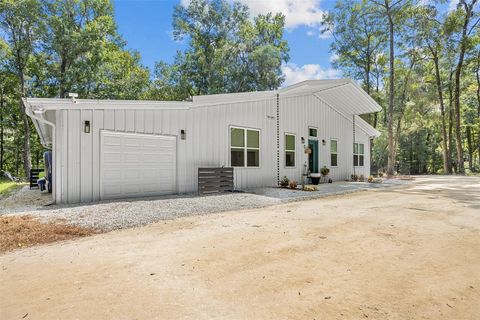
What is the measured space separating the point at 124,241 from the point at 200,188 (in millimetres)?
4834

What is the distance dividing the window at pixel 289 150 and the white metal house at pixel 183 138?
42 millimetres

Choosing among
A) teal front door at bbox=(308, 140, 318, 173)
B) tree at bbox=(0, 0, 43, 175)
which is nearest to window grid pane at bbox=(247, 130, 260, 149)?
teal front door at bbox=(308, 140, 318, 173)

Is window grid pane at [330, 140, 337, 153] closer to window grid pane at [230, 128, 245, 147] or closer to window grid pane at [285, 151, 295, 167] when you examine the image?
window grid pane at [285, 151, 295, 167]

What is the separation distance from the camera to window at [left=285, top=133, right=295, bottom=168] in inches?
478

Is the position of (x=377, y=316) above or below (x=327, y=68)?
below

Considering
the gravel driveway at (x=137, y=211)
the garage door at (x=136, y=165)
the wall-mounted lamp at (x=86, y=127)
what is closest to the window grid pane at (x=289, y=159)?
the gravel driveway at (x=137, y=211)

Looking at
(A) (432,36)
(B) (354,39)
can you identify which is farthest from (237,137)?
(B) (354,39)

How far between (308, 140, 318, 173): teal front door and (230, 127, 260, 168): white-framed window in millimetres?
3592

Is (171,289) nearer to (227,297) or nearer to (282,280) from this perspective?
(227,297)

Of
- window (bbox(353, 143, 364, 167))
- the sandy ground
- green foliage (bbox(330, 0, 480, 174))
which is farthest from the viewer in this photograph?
green foliage (bbox(330, 0, 480, 174))

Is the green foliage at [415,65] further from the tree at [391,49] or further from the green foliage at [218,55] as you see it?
the green foliage at [218,55]

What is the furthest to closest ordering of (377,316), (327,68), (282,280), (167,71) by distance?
1. (327,68)
2. (167,71)
3. (282,280)
4. (377,316)

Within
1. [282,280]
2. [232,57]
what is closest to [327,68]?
[232,57]

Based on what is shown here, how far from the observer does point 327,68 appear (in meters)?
29.9
